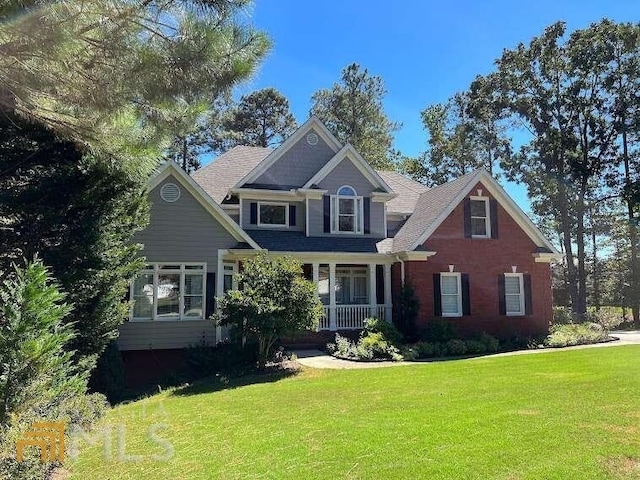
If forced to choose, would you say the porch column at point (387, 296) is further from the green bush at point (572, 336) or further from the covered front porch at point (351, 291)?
the green bush at point (572, 336)

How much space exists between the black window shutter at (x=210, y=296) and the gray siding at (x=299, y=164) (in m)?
4.82

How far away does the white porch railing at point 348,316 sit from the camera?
715 inches

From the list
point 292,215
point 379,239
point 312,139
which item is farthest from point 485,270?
point 312,139

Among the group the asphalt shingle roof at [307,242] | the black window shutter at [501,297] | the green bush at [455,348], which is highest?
the asphalt shingle roof at [307,242]

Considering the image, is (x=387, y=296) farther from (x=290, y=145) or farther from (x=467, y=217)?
(x=290, y=145)

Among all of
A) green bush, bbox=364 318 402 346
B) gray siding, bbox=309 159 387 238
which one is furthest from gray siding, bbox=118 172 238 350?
green bush, bbox=364 318 402 346

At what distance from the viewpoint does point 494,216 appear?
19.4m

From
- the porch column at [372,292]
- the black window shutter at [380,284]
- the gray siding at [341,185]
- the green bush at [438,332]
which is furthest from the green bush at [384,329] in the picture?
the gray siding at [341,185]

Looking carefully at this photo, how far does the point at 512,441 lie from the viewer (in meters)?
5.81

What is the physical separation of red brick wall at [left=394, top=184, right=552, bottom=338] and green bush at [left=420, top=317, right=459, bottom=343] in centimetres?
48

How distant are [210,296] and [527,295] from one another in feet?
41.0

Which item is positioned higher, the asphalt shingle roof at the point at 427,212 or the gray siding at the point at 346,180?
the gray siding at the point at 346,180

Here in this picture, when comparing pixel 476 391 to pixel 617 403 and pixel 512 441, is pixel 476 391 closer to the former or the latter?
pixel 617 403

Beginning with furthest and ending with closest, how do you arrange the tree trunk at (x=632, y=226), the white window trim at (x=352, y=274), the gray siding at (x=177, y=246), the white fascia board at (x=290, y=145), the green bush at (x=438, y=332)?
the tree trunk at (x=632, y=226) < the white window trim at (x=352, y=274) < the white fascia board at (x=290, y=145) < the green bush at (x=438, y=332) < the gray siding at (x=177, y=246)
